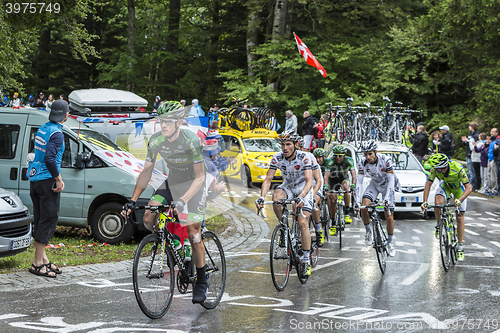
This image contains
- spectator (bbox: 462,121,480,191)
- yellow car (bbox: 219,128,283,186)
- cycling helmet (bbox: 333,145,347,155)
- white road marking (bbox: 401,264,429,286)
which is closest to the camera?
white road marking (bbox: 401,264,429,286)

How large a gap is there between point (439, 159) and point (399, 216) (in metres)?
5.56

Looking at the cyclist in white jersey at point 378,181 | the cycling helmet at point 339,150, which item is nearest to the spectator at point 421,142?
the cycling helmet at point 339,150

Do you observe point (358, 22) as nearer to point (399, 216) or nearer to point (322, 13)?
point (322, 13)

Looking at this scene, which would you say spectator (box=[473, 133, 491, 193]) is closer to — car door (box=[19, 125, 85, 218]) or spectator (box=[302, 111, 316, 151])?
spectator (box=[302, 111, 316, 151])

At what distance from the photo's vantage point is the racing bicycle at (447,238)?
366 inches

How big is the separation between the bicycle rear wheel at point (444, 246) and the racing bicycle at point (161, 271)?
421 centimetres

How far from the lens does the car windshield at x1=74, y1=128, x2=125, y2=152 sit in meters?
10.6

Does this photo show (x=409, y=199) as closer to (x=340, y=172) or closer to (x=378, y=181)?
(x=340, y=172)

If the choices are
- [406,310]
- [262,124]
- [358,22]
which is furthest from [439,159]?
[358,22]

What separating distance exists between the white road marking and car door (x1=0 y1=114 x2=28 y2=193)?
6589 millimetres

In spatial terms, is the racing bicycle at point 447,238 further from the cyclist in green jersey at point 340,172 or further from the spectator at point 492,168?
the spectator at point 492,168

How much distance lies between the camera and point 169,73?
37281 millimetres

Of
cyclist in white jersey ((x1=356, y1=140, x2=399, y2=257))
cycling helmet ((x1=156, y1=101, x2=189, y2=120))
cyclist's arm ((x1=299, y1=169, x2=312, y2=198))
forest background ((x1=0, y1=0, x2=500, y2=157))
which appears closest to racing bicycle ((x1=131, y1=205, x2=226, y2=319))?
cycling helmet ((x1=156, y1=101, x2=189, y2=120))

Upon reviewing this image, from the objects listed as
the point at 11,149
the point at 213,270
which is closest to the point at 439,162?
the point at 213,270
